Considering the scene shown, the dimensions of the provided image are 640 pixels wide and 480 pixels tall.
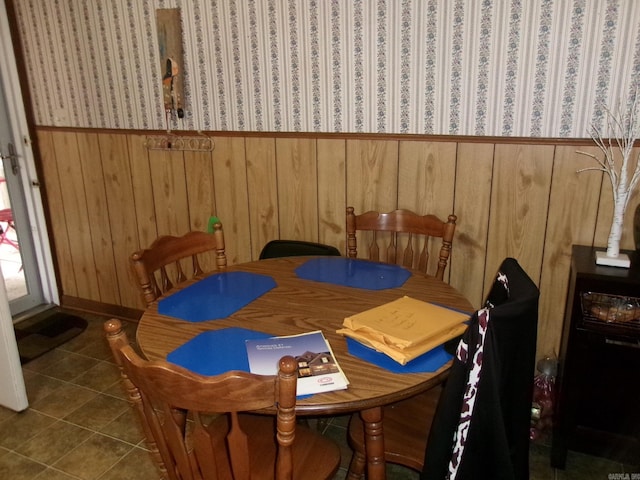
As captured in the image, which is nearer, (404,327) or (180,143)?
(404,327)

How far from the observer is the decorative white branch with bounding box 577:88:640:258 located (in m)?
1.93

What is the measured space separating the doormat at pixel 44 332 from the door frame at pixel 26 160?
0.87 ft

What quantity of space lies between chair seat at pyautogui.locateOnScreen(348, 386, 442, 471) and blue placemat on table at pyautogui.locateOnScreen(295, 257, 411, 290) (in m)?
0.42

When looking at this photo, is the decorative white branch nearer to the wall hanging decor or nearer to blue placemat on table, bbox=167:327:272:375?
blue placemat on table, bbox=167:327:272:375

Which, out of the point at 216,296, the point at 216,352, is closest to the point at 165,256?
the point at 216,296

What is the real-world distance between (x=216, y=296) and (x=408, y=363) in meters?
0.78

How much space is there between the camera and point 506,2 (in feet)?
6.80

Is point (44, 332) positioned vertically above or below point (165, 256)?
below

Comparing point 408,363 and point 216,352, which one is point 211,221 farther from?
point 408,363

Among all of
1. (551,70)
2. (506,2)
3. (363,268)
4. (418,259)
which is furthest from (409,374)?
(506,2)

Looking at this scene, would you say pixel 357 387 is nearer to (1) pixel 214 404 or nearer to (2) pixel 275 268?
(1) pixel 214 404

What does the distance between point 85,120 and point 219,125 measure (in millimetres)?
1025

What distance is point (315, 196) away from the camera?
2656 mm

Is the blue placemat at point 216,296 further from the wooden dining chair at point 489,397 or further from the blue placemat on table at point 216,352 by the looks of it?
the wooden dining chair at point 489,397
